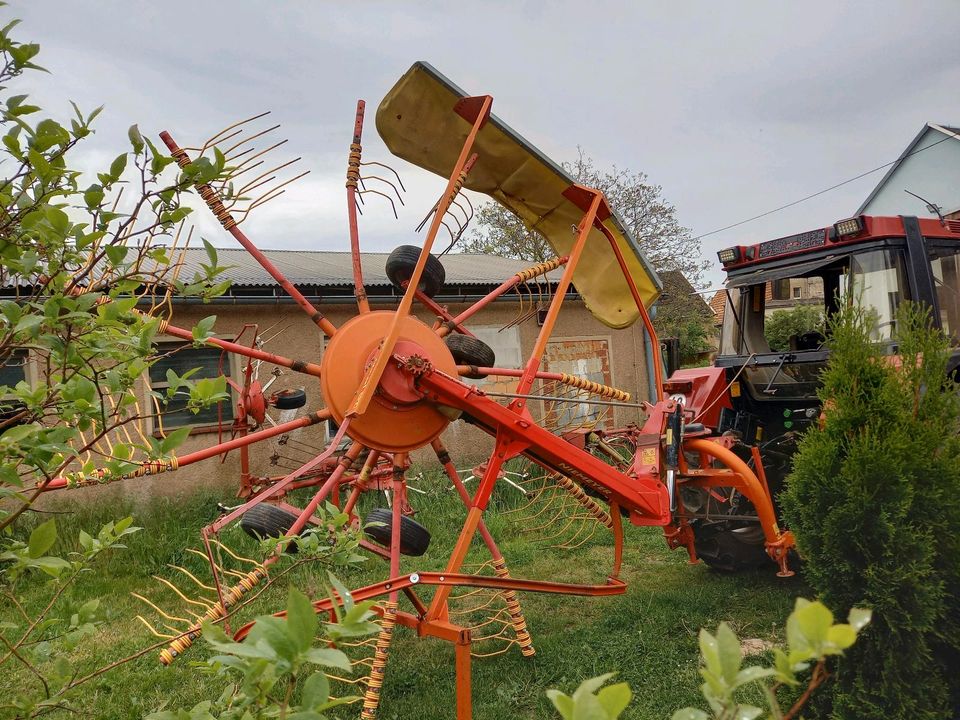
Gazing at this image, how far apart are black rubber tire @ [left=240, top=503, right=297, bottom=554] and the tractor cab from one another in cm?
302

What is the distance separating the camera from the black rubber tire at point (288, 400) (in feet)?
18.3

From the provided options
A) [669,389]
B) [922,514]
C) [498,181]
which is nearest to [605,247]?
[498,181]

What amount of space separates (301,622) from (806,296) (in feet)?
16.4

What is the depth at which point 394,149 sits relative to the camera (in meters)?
3.84

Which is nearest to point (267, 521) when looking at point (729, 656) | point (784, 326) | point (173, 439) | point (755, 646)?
point (173, 439)

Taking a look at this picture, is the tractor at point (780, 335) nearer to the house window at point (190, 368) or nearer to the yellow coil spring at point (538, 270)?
the yellow coil spring at point (538, 270)

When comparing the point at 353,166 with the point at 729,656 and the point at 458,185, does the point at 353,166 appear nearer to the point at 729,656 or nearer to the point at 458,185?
the point at 458,185

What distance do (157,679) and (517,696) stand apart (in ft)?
6.96

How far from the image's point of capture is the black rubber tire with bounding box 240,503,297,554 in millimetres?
3502

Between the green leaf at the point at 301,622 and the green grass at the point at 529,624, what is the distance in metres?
2.53

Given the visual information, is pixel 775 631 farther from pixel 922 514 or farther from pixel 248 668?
pixel 248 668

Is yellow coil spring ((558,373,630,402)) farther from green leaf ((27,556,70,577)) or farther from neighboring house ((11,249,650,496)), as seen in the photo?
green leaf ((27,556,70,577))

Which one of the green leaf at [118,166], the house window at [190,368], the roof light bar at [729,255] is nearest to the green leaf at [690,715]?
the green leaf at [118,166]

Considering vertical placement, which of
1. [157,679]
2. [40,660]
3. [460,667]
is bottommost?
[157,679]
